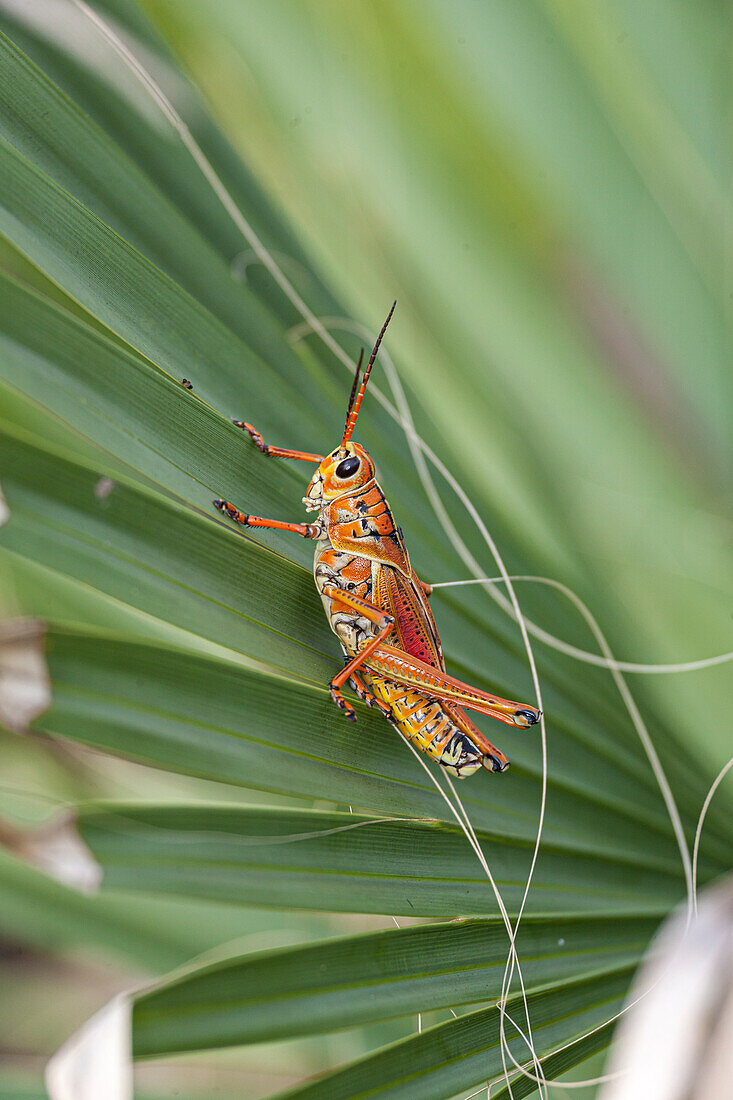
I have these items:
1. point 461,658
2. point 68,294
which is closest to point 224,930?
point 461,658

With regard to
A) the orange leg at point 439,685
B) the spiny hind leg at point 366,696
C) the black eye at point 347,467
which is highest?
the black eye at point 347,467

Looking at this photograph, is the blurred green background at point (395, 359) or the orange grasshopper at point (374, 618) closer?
Answer: the blurred green background at point (395, 359)

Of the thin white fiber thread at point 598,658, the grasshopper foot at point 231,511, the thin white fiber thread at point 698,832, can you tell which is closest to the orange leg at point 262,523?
the grasshopper foot at point 231,511

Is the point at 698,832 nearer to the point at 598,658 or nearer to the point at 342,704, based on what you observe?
the point at 598,658

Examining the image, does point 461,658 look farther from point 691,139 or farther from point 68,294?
point 691,139

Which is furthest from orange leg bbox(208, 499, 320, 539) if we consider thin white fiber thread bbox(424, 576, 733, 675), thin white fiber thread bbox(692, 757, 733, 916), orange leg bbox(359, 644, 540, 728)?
thin white fiber thread bbox(692, 757, 733, 916)

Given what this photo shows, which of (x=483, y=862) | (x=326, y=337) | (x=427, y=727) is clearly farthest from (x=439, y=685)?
(x=326, y=337)

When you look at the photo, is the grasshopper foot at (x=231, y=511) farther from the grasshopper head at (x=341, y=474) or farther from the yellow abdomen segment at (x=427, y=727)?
the yellow abdomen segment at (x=427, y=727)
